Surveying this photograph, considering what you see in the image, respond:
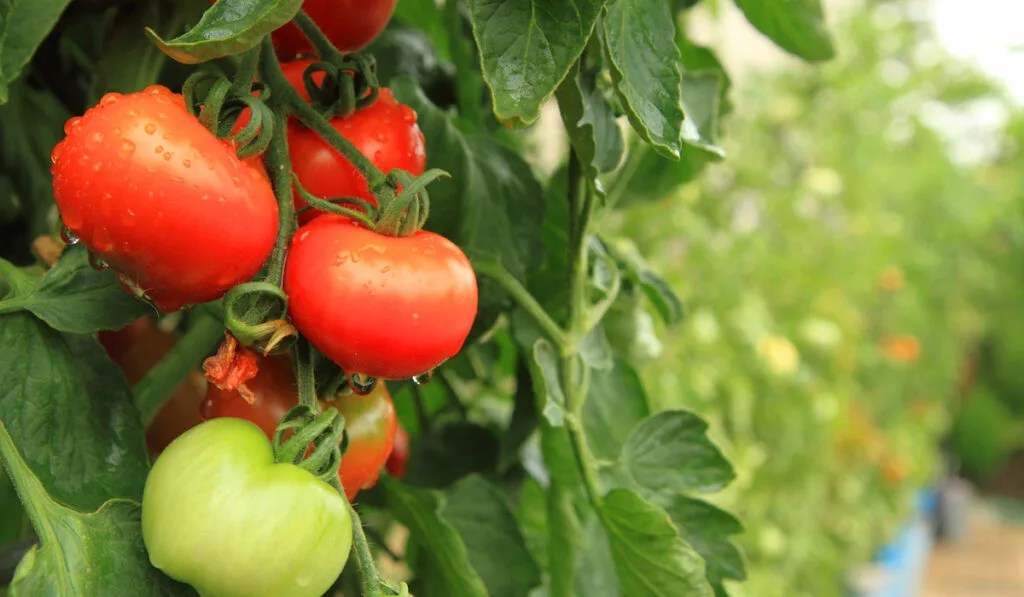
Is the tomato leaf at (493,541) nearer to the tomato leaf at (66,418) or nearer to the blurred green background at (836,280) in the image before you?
the tomato leaf at (66,418)

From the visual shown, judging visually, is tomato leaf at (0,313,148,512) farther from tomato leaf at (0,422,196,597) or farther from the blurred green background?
the blurred green background

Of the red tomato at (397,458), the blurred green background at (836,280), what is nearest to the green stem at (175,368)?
the red tomato at (397,458)

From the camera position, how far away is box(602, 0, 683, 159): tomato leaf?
291mm

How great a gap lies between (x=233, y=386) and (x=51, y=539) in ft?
0.21

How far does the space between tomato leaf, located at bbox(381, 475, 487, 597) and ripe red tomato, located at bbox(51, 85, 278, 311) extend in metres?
0.17

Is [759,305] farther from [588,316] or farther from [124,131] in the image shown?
[124,131]

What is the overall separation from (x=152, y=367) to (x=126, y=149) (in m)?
0.22

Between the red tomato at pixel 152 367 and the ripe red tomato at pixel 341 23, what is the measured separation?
0.16 metres

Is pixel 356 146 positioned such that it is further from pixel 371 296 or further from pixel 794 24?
pixel 794 24

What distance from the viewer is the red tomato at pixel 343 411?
1.06 ft

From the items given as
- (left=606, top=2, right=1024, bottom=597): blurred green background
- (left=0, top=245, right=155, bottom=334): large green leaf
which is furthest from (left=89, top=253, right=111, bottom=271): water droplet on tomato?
(left=606, top=2, right=1024, bottom=597): blurred green background

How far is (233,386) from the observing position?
0.28 m

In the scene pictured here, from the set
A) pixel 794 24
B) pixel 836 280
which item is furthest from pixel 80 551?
pixel 836 280

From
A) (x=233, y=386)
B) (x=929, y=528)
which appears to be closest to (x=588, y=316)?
(x=233, y=386)
